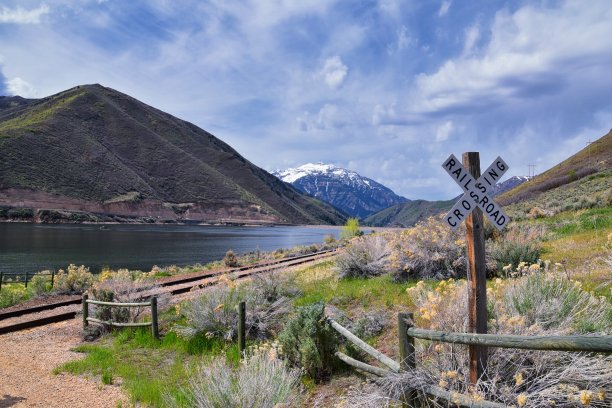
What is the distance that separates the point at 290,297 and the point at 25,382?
5332 mm

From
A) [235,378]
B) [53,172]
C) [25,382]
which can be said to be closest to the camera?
[235,378]

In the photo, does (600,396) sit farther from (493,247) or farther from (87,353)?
(87,353)

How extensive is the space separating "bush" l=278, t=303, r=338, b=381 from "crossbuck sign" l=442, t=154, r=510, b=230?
3218 mm

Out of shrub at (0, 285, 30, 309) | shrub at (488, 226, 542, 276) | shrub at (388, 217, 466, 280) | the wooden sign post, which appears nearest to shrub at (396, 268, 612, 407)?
the wooden sign post

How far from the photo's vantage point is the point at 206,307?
8.90m

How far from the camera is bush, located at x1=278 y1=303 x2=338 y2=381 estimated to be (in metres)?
6.34

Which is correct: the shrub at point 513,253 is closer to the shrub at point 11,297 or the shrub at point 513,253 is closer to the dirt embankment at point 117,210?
the shrub at point 11,297

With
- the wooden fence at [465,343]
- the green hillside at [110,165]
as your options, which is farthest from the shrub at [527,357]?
the green hillside at [110,165]

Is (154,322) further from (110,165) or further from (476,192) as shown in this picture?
(110,165)


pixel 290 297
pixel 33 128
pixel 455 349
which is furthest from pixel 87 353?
pixel 33 128

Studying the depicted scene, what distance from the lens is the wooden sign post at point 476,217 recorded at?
13.3ft

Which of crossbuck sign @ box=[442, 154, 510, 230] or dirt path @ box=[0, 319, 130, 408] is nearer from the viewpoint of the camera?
crossbuck sign @ box=[442, 154, 510, 230]

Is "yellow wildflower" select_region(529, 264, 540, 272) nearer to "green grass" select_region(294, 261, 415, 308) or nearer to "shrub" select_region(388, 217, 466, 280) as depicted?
"green grass" select_region(294, 261, 415, 308)

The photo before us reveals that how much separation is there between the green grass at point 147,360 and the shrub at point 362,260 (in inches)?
191
